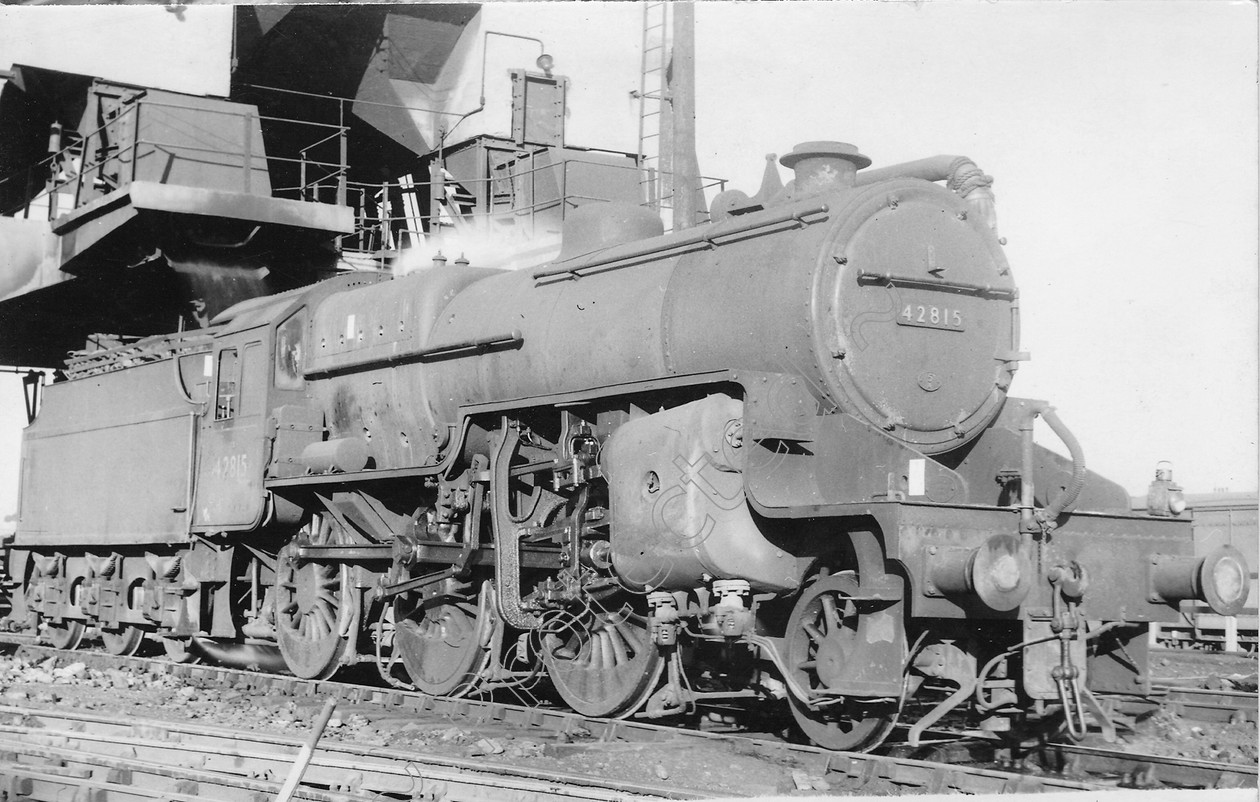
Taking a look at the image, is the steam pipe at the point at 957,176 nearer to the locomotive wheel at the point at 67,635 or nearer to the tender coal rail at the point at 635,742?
the tender coal rail at the point at 635,742

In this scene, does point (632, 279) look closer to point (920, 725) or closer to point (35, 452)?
point (920, 725)

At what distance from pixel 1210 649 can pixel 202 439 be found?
1105 centimetres

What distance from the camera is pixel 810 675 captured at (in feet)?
22.6

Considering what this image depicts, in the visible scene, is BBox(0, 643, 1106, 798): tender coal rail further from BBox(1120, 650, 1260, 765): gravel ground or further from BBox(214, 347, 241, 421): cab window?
BBox(214, 347, 241, 421): cab window

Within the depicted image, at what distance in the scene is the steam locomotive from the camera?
21.2ft

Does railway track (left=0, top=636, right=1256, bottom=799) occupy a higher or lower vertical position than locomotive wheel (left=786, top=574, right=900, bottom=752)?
lower

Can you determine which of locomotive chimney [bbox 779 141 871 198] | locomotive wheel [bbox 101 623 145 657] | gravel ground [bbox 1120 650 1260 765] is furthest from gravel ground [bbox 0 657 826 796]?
locomotive chimney [bbox 779 141 871 198]

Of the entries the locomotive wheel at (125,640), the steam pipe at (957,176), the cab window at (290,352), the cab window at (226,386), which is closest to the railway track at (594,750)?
the steam pipe at (957,176)

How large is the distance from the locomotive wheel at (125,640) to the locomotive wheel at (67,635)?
779mm

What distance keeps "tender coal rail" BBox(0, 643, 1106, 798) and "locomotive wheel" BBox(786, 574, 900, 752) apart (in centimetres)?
24

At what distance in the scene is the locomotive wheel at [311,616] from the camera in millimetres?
10078

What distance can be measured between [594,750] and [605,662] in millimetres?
895

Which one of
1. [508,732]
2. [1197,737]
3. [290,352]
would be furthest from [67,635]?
[1197,737]

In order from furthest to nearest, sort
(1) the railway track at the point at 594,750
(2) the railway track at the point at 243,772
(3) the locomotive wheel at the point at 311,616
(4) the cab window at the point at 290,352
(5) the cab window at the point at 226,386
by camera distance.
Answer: (5) the cab window at the point at 226,386 < (4) the cab window at the point at 290,352 < (3) the locomotive wheel at the point at 311,616 < (1) the railway track at the point at 594,750 < (2) the railway track at the point at 243,772
